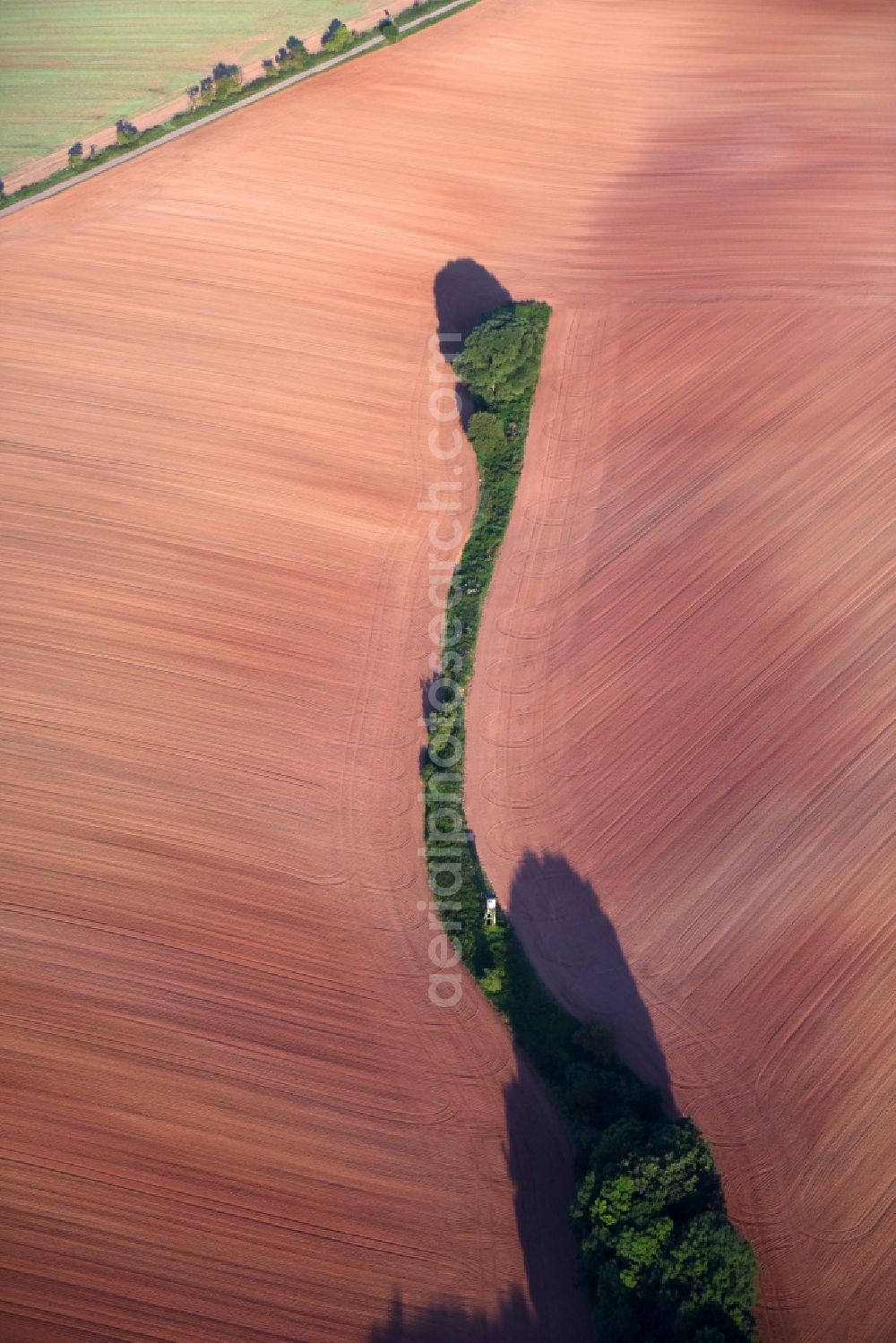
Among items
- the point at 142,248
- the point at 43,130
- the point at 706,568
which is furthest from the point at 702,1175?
the point at 43,130

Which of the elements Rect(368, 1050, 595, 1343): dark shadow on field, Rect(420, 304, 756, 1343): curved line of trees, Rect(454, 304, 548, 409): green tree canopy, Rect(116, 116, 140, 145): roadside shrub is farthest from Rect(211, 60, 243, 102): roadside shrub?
Rect(368, 1050, 595, 1343): dark shadow on field

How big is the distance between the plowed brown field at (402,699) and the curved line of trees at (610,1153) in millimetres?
698

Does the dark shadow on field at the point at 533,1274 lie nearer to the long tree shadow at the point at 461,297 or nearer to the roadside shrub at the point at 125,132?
the long tree shadow at the point at 461,297

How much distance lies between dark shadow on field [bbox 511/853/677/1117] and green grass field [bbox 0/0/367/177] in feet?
132

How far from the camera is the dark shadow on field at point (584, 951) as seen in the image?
2170 centimetres

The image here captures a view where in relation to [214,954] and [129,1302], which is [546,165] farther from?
[129,1302]

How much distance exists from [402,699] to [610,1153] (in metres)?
12.5

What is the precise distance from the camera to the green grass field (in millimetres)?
48250

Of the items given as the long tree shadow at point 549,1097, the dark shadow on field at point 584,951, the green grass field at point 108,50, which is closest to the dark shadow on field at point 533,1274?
the long tree shadow at point 549,1097

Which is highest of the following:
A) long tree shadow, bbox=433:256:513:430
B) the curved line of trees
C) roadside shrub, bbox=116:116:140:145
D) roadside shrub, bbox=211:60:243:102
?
roadside shrub, bbox=211:60:243:102

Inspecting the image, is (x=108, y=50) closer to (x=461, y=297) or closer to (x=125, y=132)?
(x=125, y=132)

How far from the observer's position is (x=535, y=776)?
Result: 26016mm

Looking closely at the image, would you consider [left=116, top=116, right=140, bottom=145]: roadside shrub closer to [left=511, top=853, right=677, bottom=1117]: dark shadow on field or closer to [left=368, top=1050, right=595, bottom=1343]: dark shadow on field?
[left=511, top=853, right=677, bottom=1117]: dark shadow on field

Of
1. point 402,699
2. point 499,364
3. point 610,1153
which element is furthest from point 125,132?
point 610,1153
